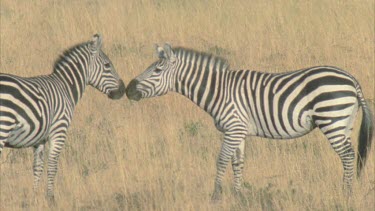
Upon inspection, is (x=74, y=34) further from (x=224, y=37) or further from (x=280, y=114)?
(x=280, y=114)

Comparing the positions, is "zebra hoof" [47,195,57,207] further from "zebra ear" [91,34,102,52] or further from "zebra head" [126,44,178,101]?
"zebra ear" [91,34,102,52]

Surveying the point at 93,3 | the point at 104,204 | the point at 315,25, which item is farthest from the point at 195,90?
the point at 93,3

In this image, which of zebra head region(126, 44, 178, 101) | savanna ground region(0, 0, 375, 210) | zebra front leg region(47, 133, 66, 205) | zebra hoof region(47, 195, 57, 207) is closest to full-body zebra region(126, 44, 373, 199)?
zebra head region(126, 44, 178, 101)

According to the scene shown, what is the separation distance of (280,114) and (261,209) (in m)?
1.17

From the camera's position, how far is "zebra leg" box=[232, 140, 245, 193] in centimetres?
865

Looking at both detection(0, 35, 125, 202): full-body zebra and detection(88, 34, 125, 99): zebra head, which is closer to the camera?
detection(0, 35, 125, 202): full-body zebra

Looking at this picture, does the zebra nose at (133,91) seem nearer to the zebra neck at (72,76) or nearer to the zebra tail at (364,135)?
the zebra neck at (72,76)

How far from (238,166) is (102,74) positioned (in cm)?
173

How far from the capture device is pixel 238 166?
8.73 m

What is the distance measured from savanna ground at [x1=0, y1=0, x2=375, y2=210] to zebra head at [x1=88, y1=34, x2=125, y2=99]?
779 millimetres

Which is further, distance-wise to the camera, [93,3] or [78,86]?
[93,3]

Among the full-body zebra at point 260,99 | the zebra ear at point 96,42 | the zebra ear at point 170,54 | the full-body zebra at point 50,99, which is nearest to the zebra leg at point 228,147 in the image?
the full-body zebra at point 260,99

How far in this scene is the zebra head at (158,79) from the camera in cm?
892

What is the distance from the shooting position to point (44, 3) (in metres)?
17.5
